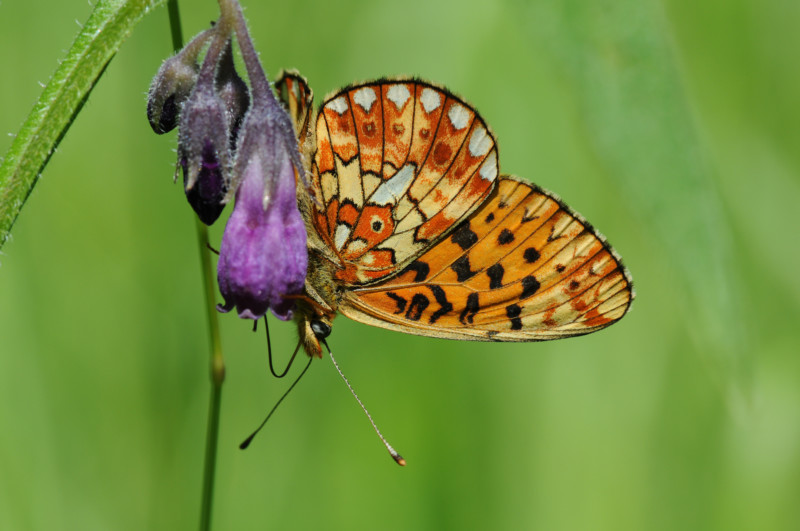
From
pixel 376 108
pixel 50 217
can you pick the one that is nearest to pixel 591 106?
pixel 376 108

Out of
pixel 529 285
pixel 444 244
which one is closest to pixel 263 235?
pixel 444 244

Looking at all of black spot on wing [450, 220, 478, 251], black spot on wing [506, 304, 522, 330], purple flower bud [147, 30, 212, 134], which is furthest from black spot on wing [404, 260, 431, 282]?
purple flower bud [147, 30, 212, 134]

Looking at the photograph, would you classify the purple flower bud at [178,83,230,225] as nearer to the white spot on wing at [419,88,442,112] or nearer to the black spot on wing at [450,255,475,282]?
the white spot on wing at [419,88,442,112]

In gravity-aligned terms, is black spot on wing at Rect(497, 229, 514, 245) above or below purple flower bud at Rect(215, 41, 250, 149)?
above

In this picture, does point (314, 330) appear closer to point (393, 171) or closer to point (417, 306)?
point (417, 306)

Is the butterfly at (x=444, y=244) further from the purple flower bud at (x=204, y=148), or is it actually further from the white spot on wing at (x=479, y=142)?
the purple flower bud at (x=204, y=148)
